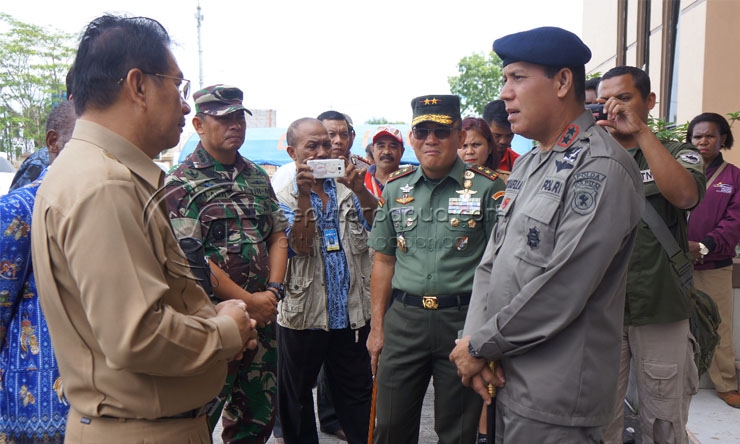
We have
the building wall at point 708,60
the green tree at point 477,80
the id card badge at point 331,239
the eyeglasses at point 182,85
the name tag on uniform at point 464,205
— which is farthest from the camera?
the green tree at point 477,80

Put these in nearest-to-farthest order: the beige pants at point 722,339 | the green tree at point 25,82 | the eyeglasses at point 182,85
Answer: the eyeglasses at point 182,85
the beige pants at point 722,339
the green tree at point 25,82

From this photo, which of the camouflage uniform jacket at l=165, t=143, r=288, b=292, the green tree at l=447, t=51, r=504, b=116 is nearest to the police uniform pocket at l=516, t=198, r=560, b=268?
the camouflage uniform jacket at l=165, t=143, r=288, b=292

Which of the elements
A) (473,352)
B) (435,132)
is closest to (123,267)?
(473,352)

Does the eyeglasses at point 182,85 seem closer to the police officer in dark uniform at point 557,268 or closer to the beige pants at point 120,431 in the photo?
the beige pants at point 120,431

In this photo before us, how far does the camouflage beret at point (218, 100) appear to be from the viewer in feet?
10.2

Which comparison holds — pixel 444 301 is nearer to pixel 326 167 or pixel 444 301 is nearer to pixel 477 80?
pixel 326 167

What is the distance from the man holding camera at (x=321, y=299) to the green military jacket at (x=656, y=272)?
66.8 inches

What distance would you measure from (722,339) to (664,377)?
2.03 meters

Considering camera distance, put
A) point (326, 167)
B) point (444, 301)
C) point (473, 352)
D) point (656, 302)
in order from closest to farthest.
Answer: point (473, 352), point (656, 302), point (444, 301), point (326, 167)

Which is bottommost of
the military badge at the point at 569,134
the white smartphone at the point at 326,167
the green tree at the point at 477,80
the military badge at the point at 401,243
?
the military badge at the point at 401,243

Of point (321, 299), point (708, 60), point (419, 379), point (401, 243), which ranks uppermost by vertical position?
point (708, 60)

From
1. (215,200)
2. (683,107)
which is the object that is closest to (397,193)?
(215,200)

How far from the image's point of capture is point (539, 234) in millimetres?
1911

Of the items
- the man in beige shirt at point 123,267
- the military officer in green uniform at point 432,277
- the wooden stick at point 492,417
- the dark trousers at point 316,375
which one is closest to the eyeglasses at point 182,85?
the man in beige shirt at point 123,267
